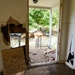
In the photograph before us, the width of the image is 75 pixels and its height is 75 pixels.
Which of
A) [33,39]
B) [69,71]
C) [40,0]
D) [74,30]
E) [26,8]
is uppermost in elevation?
Result: [40,0]

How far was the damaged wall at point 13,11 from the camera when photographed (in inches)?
104

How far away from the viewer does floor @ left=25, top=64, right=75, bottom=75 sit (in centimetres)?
282

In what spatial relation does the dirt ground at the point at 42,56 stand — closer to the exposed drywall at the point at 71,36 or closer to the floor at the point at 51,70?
the floor at the point at 51,70

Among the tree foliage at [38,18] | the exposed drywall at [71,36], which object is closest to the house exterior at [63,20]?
the exposed drywall at [71,36]

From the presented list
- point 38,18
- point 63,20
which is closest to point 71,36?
point 63,20

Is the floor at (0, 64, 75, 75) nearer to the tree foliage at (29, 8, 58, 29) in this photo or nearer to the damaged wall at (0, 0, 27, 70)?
the damaged wall at (0, 0, 27, 70)

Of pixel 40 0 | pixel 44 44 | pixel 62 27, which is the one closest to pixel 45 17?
pixel 44 44

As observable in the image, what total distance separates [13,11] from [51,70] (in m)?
1.88

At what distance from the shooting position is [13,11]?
2.72 m

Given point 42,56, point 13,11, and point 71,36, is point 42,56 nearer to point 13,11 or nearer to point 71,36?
point 71,36

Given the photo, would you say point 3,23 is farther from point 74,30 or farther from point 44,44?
point 44,44

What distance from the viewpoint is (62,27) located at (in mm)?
3254

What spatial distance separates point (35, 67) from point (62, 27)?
1.44 meters

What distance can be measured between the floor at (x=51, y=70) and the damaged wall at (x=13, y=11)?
38.1 inches
